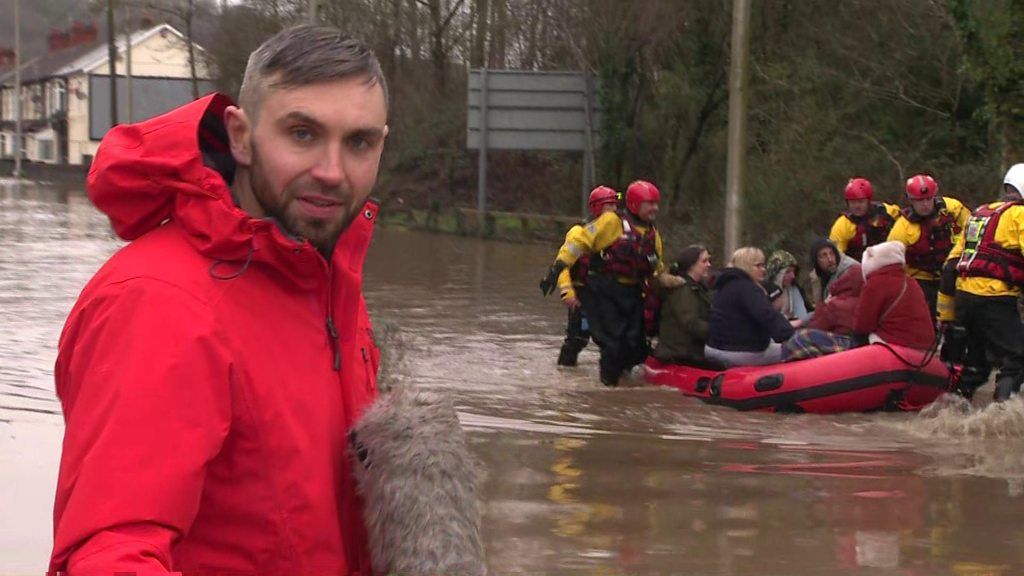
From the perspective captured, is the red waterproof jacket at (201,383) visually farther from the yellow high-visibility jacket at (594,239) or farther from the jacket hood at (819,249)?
the jacket hood at (819,249)

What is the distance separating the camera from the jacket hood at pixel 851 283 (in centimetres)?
1309

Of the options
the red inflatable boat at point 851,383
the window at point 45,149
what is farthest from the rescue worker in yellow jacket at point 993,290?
the window at point 45,149

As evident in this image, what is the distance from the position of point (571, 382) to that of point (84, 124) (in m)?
78.7

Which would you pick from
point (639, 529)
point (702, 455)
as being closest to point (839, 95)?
point (702, 455)

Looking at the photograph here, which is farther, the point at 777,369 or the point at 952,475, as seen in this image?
the point at 777,369

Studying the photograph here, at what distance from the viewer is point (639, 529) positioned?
728 cm

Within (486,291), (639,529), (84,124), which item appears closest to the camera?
(639,529)

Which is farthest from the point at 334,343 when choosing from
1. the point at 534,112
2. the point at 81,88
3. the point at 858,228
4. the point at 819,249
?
the point at 81,88

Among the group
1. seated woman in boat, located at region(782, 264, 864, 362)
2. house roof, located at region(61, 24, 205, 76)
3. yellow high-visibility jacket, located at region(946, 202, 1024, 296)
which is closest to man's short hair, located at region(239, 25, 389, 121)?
yellow high-visibility jacket, located at region(946, 202, 1024, 296)

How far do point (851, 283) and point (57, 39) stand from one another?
89023 millimetres

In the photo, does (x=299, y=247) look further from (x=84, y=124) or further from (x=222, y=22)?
(x=84, y=124)

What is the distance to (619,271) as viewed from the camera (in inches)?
529

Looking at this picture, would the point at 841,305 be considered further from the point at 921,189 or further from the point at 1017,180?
the point at 1017,180

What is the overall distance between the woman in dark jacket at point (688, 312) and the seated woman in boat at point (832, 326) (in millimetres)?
772
